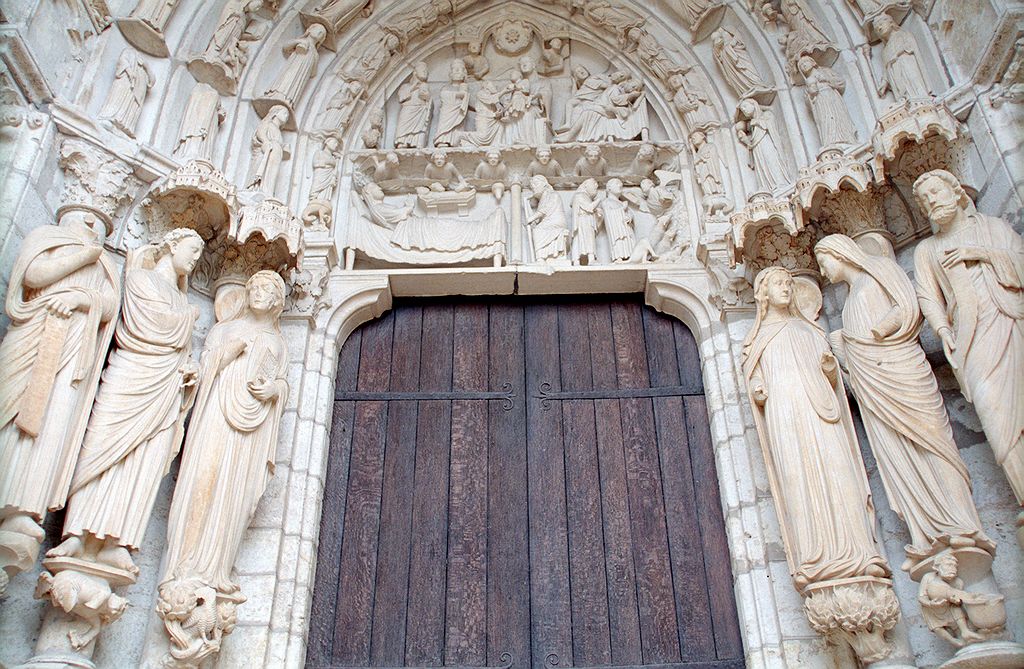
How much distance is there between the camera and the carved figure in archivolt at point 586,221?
5078 mm

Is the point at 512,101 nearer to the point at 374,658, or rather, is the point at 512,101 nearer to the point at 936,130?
the point at 936,130

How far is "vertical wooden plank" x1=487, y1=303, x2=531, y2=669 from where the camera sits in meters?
4.02

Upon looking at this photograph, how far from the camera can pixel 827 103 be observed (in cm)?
475

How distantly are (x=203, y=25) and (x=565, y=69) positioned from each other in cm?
232

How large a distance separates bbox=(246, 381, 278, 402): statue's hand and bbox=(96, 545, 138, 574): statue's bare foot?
846mm

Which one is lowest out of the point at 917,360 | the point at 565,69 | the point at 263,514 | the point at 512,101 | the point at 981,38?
the point at 263,514

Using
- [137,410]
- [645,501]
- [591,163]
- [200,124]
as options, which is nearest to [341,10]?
[200,124]

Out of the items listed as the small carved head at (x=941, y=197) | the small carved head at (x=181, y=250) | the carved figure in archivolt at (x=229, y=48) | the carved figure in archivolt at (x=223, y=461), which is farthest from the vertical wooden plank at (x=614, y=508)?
the carved figure in archivolt at (x=229, y=48)

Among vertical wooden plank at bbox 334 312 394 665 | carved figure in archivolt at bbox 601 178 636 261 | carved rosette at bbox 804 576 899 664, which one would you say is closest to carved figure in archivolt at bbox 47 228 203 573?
vertical wooden plank at bbox 334 312 394 665

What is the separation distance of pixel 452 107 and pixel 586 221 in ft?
4.10

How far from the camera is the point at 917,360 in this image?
372cm

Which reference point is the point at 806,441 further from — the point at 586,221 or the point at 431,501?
the point at 586,221

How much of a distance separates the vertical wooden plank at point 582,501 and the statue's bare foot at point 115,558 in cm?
191

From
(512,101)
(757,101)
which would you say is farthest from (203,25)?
(757,101)
